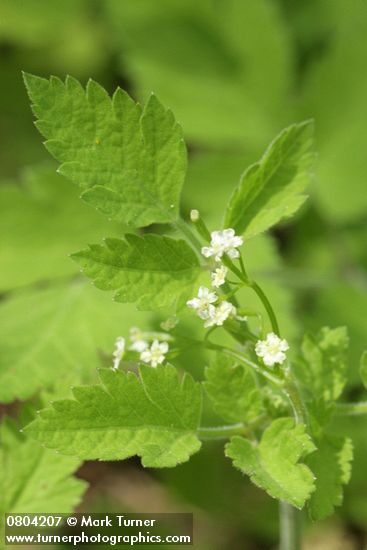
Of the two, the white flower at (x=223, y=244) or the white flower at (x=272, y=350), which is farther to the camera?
the white flower at (x=223, y=244)

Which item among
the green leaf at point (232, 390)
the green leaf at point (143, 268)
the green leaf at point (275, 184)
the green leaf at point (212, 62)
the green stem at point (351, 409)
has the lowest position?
the green stem at point (351, 409)

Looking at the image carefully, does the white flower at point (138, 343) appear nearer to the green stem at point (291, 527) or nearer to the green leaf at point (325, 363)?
the green leaf at point (325, 363)

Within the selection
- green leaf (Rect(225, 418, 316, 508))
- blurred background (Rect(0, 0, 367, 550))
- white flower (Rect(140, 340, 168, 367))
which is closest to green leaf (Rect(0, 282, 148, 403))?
blurred background (Rect(0, 0, 367, 550))

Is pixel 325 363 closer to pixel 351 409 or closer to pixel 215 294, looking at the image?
pixel 351 409

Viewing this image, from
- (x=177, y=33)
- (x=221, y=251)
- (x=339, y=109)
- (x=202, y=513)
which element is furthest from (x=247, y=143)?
(x=221, y=251)

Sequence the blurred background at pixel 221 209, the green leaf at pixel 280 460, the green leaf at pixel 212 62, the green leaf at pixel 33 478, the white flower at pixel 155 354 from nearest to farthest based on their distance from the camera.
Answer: the green leaf at pixel 280 460 → the white flower at pixel 155 354 → the green leaf at pixel 33 478 → the blurred background at pixel 221 209 → the green leaf at pixel 212 62

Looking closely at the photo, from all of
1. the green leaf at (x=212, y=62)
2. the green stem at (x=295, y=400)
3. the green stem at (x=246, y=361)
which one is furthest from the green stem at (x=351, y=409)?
the green leaf at (x=212, y=62)

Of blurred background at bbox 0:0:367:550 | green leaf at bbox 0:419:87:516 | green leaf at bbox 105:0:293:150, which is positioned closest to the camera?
green leaf at bbox 0:419:87:516

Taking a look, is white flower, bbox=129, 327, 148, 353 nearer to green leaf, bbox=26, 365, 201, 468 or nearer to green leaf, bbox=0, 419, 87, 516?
green leaf, bbox=26, 365, 201, 468
